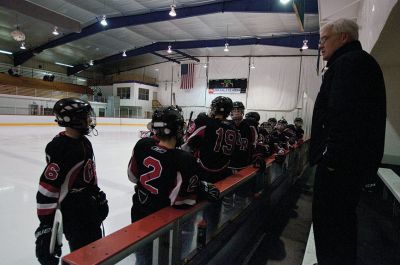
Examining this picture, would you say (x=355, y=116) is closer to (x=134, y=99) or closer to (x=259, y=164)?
(x=259, y=164)

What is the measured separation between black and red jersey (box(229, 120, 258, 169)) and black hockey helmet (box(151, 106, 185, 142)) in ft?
4.50

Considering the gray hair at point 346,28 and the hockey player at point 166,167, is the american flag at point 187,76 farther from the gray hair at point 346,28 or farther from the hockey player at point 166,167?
the hockey player at point 166,167

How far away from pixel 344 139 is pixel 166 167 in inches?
35.1

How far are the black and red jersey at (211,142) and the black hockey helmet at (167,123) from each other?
681mm

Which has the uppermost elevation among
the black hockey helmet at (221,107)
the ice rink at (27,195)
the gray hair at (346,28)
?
the gray hair at (346,28)

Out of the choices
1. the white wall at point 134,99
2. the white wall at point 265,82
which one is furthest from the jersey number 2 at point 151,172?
the white wall at point 134,99

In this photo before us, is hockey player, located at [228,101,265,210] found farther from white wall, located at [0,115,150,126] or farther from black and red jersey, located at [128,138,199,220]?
white wall, located at [0,115,150,126]

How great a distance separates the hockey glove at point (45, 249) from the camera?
1.17 meters

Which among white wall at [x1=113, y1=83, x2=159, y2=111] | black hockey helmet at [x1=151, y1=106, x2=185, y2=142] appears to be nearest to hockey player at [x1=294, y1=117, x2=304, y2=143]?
black hockey helmet at [x1=151, y1=106, x2=185, y2=142]

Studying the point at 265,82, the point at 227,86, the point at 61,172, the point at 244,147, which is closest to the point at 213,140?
the point at 244,147

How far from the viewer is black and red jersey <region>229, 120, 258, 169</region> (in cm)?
279

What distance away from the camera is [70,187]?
53.8 inches

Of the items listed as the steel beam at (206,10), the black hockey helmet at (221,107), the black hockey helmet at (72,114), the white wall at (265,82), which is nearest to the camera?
the black hockey helmet at (72,114)

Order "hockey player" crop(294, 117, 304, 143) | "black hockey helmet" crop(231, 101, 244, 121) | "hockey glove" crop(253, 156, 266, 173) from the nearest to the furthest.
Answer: "hockey glove" crop(253, 156, 266, 173) → "black hockey helmet" crop(231, 101, 244, 121) → "hockey player" crop(294, 117, 304, 143)
